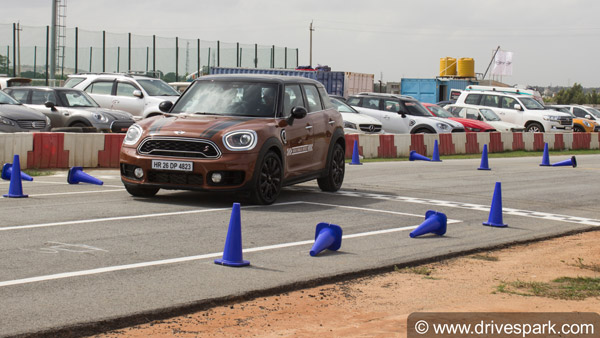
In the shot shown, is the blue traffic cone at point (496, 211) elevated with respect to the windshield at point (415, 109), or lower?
lower

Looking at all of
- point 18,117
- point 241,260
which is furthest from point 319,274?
point 18,117

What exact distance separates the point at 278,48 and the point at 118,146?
110 feet

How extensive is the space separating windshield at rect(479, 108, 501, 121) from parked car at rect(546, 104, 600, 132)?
5.77 m

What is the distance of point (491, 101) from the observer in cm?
3466

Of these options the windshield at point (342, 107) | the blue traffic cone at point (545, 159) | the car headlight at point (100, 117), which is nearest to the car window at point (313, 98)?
the car headlight at point (100, 117)

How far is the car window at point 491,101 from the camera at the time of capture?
34.6m

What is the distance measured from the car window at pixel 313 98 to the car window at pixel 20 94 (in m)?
11.0

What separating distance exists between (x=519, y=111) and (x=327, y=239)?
A: 27.2 m

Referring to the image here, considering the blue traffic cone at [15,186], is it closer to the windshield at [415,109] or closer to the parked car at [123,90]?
the parked car at [123,90]

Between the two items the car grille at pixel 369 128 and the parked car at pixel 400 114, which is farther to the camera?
the parked car at pixel 400 114

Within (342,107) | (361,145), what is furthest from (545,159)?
(342,107)

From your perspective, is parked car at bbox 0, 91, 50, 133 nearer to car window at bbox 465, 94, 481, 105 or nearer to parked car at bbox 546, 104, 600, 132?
car window at bbox 465, 94, 481, 105

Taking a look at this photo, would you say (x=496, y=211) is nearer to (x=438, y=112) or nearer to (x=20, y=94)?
(x=20, y=94)

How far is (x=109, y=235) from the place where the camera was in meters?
9.10
